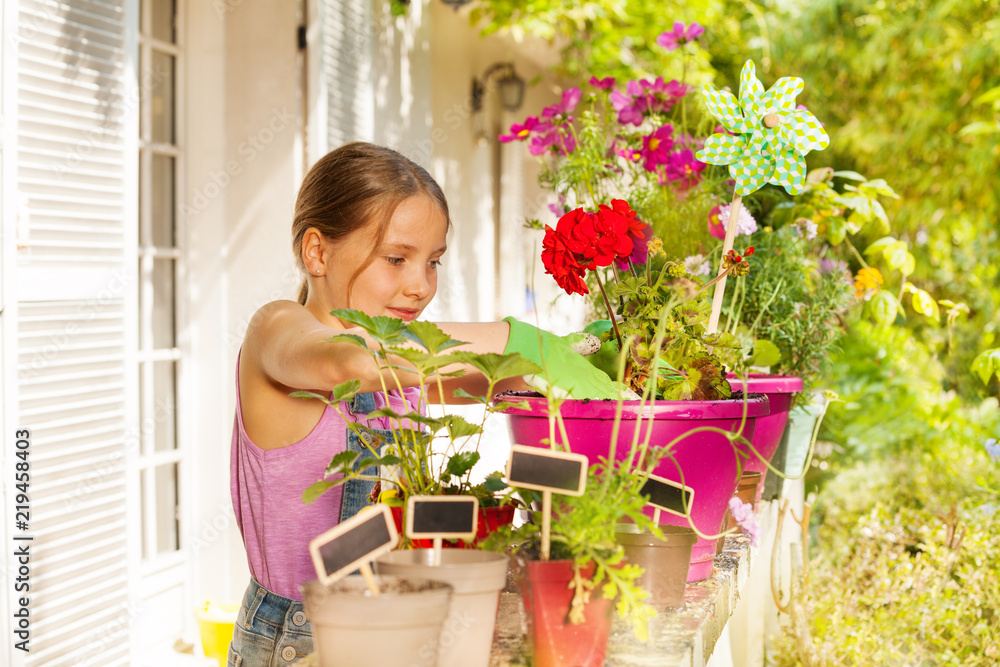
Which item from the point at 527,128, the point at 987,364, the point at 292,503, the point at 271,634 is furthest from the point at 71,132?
the point at 987,364

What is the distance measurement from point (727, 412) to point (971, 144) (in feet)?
17.8

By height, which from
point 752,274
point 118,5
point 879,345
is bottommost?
point 879,345

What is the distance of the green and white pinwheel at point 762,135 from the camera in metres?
0.97

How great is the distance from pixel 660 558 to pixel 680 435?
0.41 ft

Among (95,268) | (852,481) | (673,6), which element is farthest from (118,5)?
(673,6)

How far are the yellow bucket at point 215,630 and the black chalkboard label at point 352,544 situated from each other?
189 cm

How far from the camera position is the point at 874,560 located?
233cm

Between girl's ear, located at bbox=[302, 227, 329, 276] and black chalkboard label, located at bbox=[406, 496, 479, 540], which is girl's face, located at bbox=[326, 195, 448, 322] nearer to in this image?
girl's ear, located at bbox=[302, 227, 329, 276]

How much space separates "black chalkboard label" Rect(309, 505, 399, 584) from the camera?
57cm

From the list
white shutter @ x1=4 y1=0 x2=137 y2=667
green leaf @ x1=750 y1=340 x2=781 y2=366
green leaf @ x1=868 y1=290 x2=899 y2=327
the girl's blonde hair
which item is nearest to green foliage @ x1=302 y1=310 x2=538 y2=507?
the girl's blonde hair

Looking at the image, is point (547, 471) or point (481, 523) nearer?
point (547, 471)

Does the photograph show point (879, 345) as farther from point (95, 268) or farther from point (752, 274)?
point (95, 268)

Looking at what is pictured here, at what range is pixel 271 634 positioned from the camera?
106cm

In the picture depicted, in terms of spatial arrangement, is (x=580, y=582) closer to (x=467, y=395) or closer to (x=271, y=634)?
(x=467, y=395)
